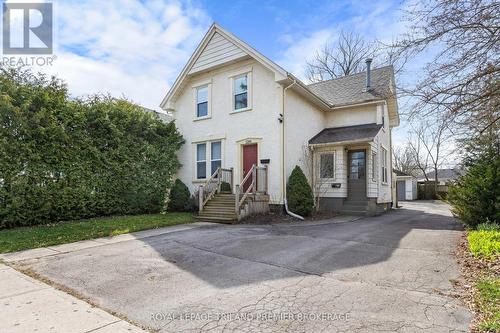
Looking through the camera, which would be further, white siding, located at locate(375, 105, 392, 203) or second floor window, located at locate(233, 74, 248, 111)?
white siding, located at locate(375, 105, 392, 203)

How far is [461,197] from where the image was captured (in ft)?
31.1

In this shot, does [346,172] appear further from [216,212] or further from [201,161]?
[201,161]

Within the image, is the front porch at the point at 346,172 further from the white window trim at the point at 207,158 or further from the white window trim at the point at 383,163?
the white window trim at the point at 207,158

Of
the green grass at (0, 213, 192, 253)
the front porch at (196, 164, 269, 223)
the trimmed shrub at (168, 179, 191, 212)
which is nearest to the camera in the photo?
the green grass at (0, 213, 192, 253)

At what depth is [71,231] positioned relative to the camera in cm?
891

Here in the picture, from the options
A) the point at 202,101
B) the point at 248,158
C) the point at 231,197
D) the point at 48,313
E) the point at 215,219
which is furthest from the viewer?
the point at 202,101

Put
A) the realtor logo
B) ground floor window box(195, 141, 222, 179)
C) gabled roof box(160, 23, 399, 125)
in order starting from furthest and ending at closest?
ground floor window box(195, 141, 222, 179) < gabled roof box(160, 23, 399, 125) < the realtor logo

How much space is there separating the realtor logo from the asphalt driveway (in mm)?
8446

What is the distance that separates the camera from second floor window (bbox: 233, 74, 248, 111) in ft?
45.7

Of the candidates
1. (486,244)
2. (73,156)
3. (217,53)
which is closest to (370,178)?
(486,244)

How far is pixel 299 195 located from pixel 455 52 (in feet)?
23.9

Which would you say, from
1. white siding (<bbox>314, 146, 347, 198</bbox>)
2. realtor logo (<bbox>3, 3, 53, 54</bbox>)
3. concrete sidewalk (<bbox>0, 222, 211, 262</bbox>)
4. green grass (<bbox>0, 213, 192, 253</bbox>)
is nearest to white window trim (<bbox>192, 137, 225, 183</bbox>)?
green grass (<bbox>0, 213, 192, 253</bbox>)

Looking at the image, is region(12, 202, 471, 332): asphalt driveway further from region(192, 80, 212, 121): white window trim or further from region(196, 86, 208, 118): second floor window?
region(196, 86, 208, 118): second floor window

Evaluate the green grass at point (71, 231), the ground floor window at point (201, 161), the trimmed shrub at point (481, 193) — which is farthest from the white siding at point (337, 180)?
the green grass at point (71, 231)
